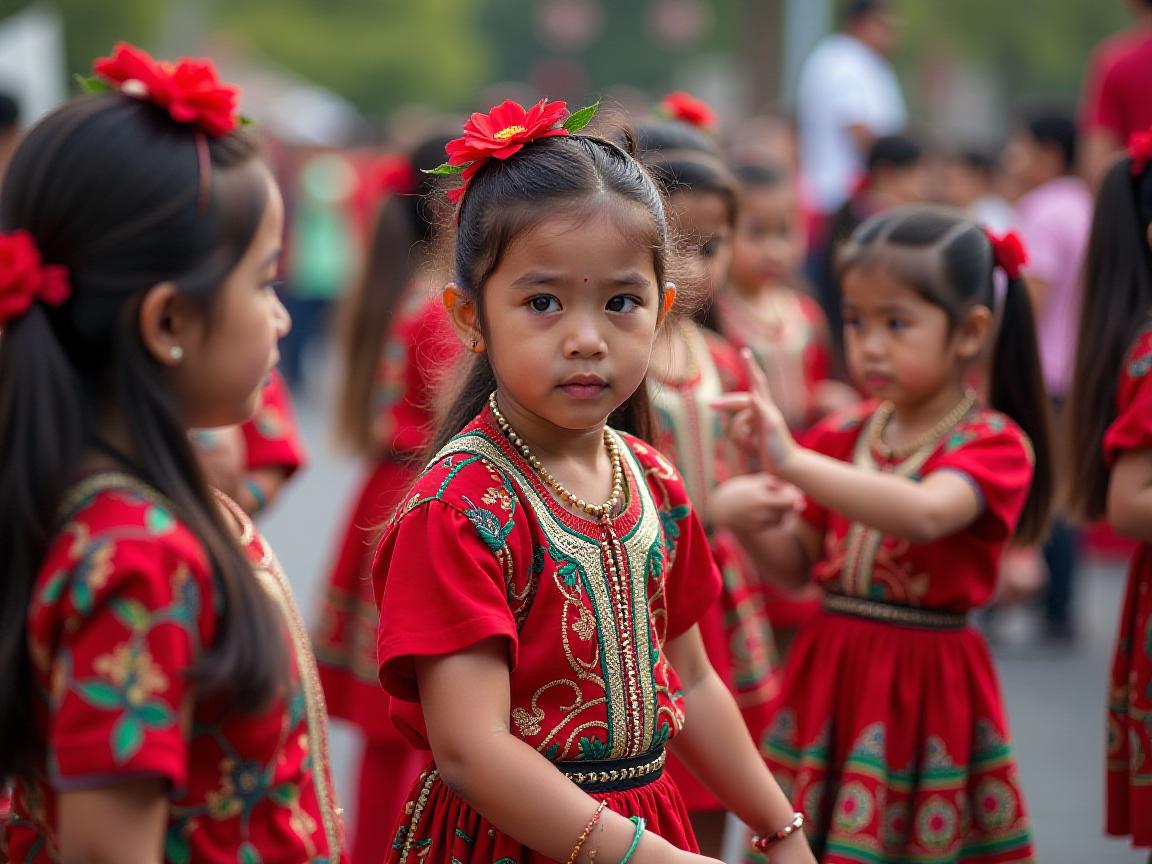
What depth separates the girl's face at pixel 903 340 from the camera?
3139 mm

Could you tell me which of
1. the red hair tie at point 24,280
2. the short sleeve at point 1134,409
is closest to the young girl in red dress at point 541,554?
the red hair tie at point 24,280

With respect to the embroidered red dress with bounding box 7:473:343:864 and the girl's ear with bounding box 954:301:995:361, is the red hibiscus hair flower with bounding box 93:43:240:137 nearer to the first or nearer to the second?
the embroidered red dress with bounding box 7:473:343:864

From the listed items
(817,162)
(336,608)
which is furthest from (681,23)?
(336,608)

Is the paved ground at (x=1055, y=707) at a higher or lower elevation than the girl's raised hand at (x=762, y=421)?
lower

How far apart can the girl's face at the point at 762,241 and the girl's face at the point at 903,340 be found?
1.20m

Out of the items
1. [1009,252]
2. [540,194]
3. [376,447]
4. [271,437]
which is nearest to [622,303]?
[540,194]

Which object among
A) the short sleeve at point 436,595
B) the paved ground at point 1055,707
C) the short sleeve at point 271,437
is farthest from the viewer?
the paved ground at point 1055,707

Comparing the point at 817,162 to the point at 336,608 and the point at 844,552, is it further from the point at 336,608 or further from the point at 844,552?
the point at 844,552

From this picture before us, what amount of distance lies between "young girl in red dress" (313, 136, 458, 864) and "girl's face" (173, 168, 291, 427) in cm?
190

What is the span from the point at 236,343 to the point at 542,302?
0.48 meters

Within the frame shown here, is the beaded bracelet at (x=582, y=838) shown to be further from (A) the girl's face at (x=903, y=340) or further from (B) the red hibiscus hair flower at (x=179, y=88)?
(A) the girl's face at (x=903, y=340)

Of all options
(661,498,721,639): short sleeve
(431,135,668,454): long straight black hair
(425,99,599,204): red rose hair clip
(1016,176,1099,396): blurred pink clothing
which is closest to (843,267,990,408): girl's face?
(661,498,721,639): short sleeve

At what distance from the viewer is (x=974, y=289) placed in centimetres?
320

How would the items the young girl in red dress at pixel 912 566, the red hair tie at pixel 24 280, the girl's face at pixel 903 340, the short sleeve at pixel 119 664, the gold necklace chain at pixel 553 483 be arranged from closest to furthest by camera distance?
the short sleeve at pixel 119 664
the red hair tie at pixel 24 280
the gold necklace chain at pixel 553 483
the young girl in red dress at pixel 912 566
the girl's face at pixel 903 340
